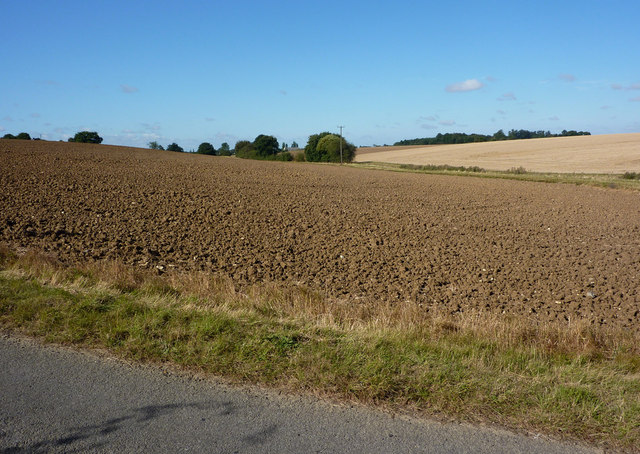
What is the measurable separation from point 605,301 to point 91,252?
33.0 ft

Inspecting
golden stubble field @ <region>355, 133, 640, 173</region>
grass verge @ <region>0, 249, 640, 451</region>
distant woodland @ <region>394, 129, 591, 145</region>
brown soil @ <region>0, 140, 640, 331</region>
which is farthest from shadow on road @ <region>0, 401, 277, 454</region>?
distant woodland @ <region>394, 129, 591, 145</region>

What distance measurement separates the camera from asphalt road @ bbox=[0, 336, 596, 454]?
3.48 metres

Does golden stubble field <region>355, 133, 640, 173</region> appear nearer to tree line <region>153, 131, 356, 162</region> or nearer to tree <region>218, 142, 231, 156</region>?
tree line <region>153, 131, 356, 162</region>

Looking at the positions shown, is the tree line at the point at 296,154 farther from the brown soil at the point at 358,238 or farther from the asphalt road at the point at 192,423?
the asphalt road at the point at 192,423

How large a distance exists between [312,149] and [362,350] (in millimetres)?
82452

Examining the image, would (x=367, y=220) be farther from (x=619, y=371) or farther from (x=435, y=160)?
(x=435, y=160)

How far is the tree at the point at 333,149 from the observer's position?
262ft

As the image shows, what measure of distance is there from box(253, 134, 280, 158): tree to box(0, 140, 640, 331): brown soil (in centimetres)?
6811

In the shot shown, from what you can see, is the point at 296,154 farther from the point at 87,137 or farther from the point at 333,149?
the point at 87,137

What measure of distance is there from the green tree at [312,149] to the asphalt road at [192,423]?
3200 inches

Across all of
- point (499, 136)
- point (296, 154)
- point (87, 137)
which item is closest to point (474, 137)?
point (499, 136)

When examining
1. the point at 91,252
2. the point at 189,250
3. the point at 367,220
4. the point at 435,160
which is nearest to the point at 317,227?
the point at 367,220

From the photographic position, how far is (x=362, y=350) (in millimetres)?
5027

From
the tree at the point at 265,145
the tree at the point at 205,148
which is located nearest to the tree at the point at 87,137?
the tree at the point at 205,148
